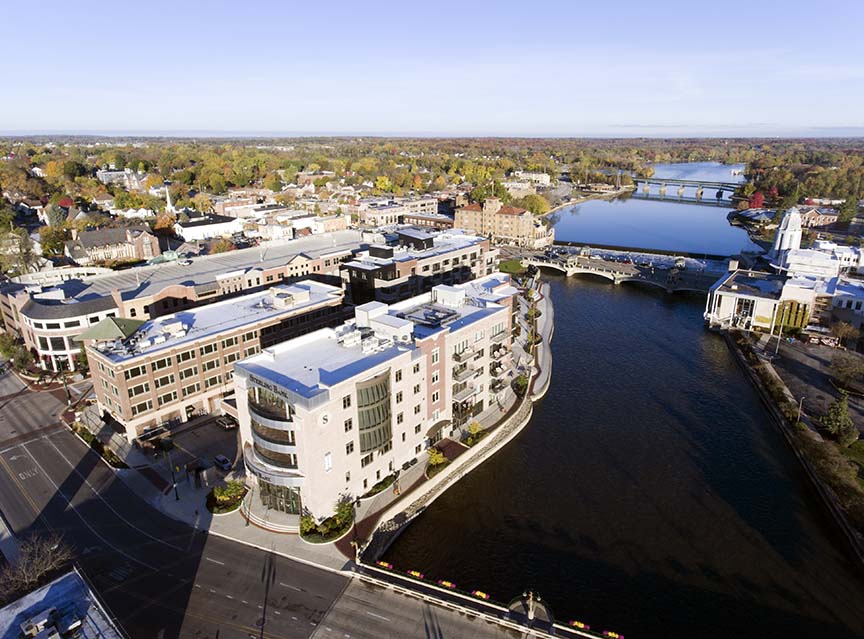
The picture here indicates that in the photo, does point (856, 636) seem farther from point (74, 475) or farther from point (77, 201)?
point (77, 201)

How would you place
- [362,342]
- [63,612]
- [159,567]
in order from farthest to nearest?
[362,342], [159,567], [63,612]

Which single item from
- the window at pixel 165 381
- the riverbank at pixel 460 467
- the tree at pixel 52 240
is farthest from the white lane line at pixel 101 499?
the tree at pixel 52 240

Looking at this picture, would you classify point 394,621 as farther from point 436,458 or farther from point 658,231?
point 658,231

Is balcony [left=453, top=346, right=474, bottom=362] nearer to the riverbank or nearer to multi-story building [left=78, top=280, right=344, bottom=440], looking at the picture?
the riverbank

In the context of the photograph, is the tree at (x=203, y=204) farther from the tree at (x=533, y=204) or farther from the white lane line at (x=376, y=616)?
the white lane line at (x=376, y=616)

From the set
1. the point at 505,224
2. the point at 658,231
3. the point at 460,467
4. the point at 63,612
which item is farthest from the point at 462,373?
the point at 658,231

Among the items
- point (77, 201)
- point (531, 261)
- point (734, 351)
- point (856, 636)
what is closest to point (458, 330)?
point (856, 636)
